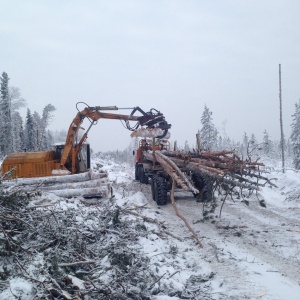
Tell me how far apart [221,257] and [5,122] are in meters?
41.5

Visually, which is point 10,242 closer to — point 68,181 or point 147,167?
point 68,181

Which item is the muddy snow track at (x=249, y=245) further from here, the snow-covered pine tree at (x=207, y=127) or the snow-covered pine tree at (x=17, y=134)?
the snow-covered pine tree at (x=17, y=134)

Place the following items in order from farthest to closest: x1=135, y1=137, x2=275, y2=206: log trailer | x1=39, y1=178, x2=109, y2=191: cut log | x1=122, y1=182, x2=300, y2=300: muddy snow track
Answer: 1. x1=39, y1=178, x2=109, y2=191: cut log
2. x1=135, y1=137, x2=275, y2=206: log trailer
3. x1=122, y1=182, x2=300, y2=300: muddy snow track

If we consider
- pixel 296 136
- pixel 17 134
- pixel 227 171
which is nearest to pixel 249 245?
pixel 227 171

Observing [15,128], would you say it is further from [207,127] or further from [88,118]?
[88,118]

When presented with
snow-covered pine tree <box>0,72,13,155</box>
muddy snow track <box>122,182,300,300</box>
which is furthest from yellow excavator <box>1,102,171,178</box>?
snow-covered pine tree <box>0,72,13,155</box>

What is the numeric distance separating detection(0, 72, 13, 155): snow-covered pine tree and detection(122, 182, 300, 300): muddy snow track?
3605 cm

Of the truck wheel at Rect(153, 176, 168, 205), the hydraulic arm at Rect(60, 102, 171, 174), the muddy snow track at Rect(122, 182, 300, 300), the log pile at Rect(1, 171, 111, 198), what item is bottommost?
the muddy snow track at Rect(122, 182, 300, 300)

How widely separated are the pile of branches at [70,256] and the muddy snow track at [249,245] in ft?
4.00

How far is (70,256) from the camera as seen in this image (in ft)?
14.9

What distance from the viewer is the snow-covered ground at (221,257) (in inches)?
161

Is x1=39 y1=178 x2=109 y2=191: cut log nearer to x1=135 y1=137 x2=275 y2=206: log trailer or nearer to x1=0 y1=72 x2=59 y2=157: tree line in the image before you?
x1=135 y1=137 x2=275 y2=206: log trailer

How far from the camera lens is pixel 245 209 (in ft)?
32.2

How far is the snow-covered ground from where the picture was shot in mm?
4086
